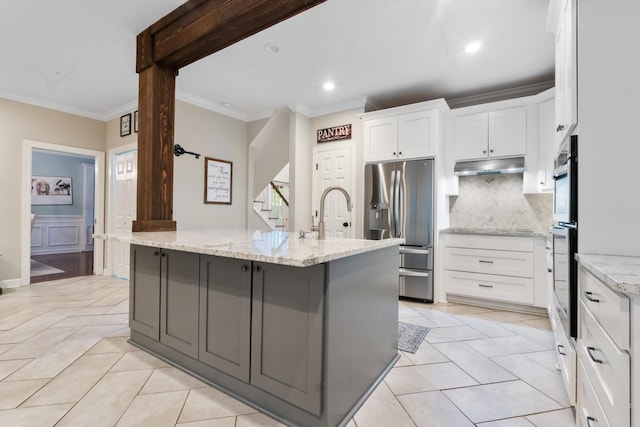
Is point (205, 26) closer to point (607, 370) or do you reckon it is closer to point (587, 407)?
point (607, 370)

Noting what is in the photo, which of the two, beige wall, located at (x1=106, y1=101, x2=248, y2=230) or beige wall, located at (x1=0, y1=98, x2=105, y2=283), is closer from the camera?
beige wall, located at (x1=0, y1=98, x2=105, y2=283)

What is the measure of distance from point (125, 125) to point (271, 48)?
9.77 feet

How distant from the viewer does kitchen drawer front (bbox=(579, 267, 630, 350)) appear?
34.0 inches

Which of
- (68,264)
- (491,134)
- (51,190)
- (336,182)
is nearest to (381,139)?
(336,182)

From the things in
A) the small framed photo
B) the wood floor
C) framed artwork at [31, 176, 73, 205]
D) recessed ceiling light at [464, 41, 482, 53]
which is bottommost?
the wood floor

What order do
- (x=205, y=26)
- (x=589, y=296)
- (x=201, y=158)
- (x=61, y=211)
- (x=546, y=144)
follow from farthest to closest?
(x=61, y=211)
(x=201, y=158)
(x=546, y=144)
(x=205, y=26)
(x=589, y=296)

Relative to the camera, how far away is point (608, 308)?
3.24ft

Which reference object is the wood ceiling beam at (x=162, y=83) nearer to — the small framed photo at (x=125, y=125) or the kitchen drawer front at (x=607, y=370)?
the small framed photo at (x=125, y=125)

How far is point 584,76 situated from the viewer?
1.46 meters

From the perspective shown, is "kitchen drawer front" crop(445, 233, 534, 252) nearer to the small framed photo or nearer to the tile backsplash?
the tile backsplash

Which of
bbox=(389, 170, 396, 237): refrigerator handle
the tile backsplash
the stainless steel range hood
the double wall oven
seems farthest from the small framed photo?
the double wall oven

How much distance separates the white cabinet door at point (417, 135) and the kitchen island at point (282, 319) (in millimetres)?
1958

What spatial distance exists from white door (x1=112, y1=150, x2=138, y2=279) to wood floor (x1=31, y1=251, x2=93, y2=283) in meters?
0.74

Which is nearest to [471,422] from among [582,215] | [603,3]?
[582,215]
